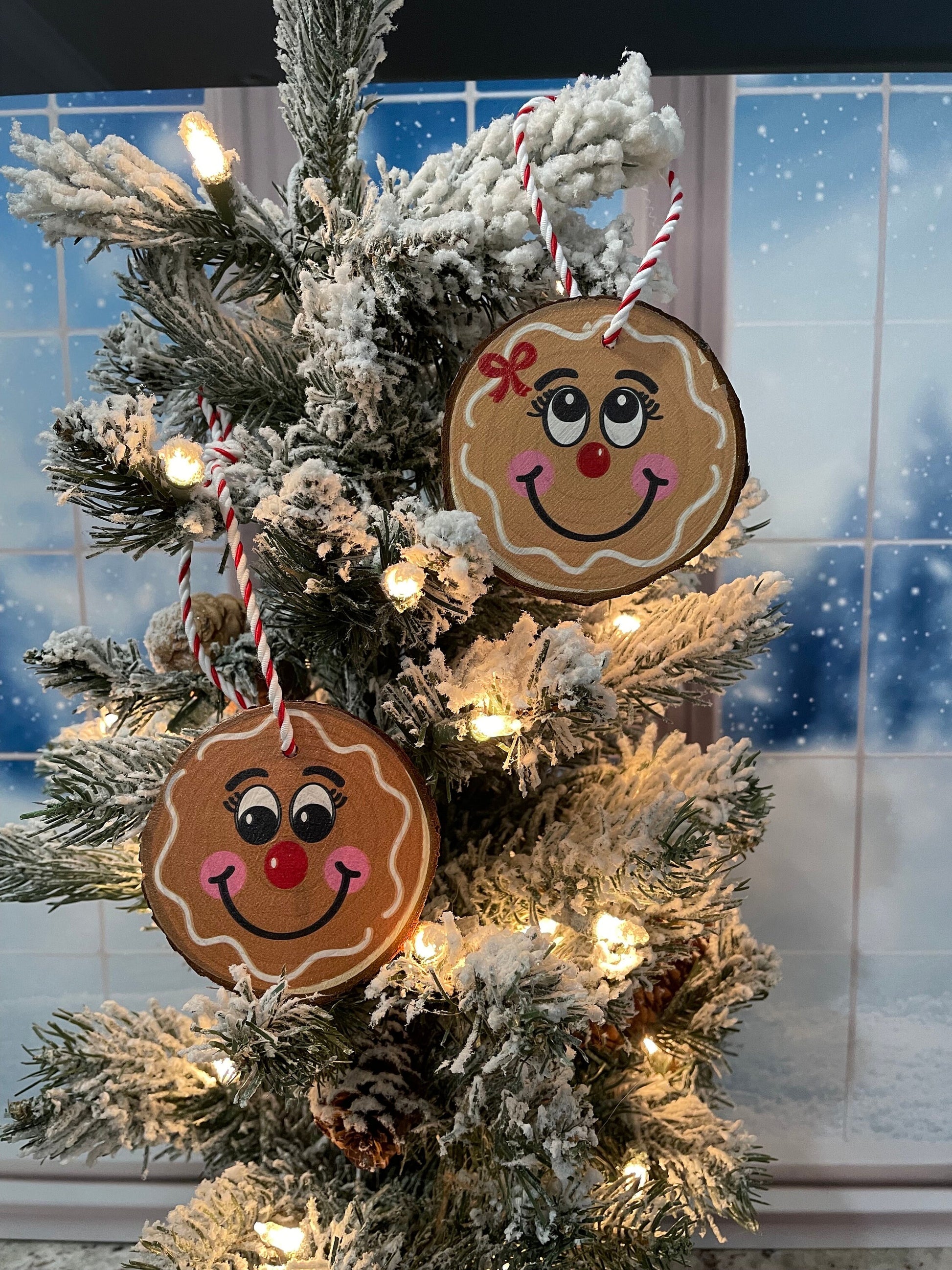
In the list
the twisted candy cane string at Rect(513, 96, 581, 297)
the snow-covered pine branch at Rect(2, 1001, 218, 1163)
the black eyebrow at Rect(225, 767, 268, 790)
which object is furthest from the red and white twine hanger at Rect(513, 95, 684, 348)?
the snow-covered pine branch at Rect(2, 1001, 218, 1163)

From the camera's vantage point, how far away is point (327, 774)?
535 millimetres

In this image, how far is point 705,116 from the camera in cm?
98

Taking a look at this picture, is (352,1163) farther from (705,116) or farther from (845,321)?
(705,116)

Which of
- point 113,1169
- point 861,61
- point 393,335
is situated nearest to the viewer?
point 393,335

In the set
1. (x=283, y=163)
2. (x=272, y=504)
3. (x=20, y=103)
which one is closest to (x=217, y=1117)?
(x=272, y=504)

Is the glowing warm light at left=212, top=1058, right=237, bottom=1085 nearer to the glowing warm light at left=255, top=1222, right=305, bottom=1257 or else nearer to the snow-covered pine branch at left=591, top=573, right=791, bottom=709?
the glowing warm light at left=255, top=1222, right=305, bottom=1257

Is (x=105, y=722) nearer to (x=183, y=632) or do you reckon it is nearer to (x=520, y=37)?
(x=183, y=632)

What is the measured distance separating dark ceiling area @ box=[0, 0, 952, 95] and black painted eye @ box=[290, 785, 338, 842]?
2.58 feet

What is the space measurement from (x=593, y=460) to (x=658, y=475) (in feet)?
0.14

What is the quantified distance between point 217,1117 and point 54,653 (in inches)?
17.7

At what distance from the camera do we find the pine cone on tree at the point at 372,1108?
0.64m

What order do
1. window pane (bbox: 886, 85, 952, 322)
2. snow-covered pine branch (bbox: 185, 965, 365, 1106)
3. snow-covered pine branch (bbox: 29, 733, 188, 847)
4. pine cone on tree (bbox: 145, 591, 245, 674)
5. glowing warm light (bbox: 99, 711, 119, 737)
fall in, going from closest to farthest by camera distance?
1. snow-covered pine branch (bbox: 185, 965, 365, 1106)
2. snow-covered pine branch (bbox: 29, 733, 188, 847)
3. pine cone on tree (bbox: 145, 591, 245, 674)
4. glowing warm light (bbox: 99, 711, 119, 737)
5. window pane (bbox: 886, 85, 952, 322)

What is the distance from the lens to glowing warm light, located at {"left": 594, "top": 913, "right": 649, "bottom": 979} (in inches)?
25.1

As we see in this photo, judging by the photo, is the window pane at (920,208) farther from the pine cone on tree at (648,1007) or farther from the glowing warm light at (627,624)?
the pine cone on tree at (648,1007)
